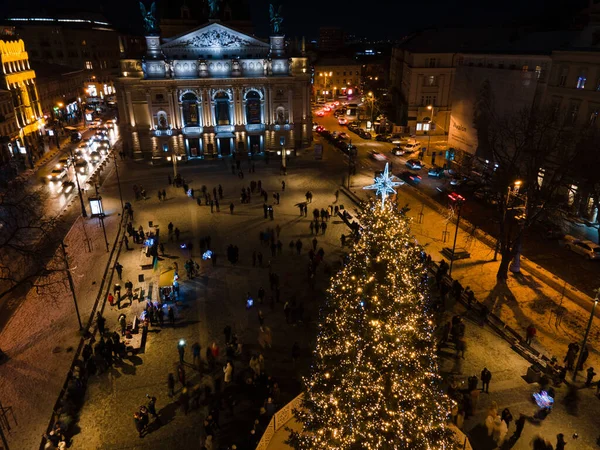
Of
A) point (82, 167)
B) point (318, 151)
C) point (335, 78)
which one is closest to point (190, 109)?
point (82, 167)

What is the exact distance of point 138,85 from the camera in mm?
51469

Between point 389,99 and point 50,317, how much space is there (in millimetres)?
73086

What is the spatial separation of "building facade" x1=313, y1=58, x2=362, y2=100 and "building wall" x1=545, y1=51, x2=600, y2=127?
77.5 m

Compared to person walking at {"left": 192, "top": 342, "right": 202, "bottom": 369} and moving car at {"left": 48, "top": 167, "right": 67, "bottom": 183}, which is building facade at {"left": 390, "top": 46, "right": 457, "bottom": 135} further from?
person walking at {"left": 192, "top": 342, "right": 202, "bottom": 369}

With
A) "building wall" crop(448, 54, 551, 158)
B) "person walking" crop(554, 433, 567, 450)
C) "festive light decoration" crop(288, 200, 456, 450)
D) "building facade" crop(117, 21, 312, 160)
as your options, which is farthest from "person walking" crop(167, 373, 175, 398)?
"building facade" crop(117, 21, 312, 160)

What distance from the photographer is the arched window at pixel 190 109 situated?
53438 mm

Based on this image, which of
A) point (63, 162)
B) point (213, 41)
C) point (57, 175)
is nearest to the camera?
point (57, 175)

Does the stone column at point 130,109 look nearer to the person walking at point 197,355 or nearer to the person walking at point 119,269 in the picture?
the person walking at point 119,269

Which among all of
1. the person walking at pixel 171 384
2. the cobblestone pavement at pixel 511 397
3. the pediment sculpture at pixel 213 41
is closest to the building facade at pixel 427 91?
the pediment sculpture at pixel 213 41

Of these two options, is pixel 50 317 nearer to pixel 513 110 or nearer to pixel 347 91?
pixel 513 110

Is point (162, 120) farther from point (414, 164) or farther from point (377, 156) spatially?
point (414, 164)

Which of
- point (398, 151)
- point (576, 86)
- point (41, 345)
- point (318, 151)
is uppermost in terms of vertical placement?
point (576, 86)

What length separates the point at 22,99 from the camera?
60438mm

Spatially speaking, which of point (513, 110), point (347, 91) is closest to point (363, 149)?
point (513, 110)
